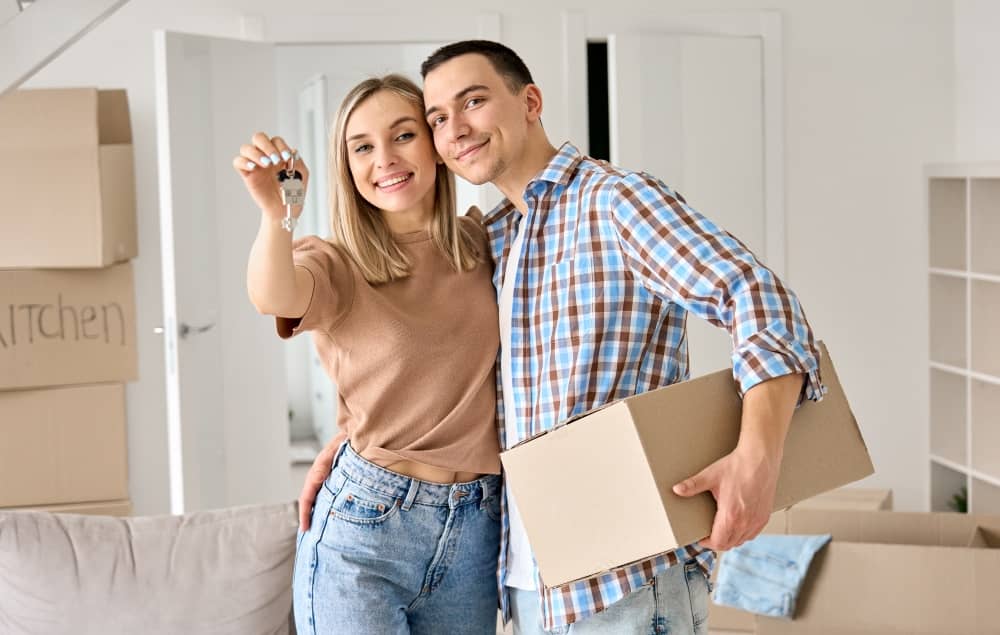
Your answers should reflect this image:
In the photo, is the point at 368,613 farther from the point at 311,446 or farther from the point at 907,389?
the point at 311,446

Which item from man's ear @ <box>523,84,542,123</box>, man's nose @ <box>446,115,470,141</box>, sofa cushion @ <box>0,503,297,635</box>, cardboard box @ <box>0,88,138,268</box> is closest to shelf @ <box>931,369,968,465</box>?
cardboard box @ <box>0,88,138,268</box>

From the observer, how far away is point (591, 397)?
5.54 feet

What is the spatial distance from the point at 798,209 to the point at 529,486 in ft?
12.8

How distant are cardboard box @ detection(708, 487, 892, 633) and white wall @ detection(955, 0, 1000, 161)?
1408mm

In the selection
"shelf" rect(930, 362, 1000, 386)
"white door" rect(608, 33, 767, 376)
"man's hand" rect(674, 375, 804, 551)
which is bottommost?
"shelf" rect(930, 362, 1000, 386)

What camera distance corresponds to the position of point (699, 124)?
16.4ft

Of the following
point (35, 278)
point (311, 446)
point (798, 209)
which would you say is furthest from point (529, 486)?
point (311, 446)

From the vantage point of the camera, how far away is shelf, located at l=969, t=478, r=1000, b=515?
4.53 m

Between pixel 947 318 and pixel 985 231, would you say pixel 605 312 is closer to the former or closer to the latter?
pixel 985 231

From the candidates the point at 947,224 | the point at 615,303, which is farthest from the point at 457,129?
the point at 947,224

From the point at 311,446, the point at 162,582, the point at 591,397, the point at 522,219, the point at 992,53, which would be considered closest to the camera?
the point at 591,397

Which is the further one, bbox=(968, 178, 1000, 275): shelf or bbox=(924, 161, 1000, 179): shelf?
bbox=(968, 178, 1000, 275): shelf

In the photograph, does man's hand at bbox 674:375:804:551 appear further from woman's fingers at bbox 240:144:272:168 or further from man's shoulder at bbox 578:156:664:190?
woman's fingers at bbox 240:144:272:168

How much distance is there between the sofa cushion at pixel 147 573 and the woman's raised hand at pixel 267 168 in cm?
79
